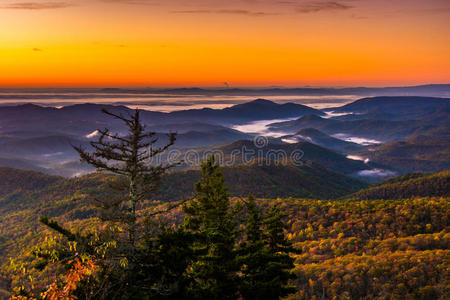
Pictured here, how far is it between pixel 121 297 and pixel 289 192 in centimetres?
14828

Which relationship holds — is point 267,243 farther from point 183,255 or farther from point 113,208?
point 113,208

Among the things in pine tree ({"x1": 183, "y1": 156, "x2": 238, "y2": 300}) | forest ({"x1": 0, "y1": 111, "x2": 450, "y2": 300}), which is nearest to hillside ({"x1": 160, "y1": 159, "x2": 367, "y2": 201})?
forest ({"x1": 0, "y1": 111, "x2": 450, "y2": 300})

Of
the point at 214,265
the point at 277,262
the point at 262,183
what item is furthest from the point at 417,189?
the point at 214,265

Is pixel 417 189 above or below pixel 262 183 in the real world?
above

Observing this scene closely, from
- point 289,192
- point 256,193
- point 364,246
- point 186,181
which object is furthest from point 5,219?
point 364,246

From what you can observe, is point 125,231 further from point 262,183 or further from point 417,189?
point 262,183

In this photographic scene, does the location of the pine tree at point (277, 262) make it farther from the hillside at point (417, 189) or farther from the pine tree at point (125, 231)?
the hillside at point (417, 189)

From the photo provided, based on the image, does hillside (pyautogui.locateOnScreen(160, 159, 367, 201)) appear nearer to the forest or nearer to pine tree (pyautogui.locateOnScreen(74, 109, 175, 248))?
the forest

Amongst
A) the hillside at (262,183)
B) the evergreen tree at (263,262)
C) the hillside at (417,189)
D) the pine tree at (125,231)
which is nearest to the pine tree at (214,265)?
the evergreen tree at (263,262)

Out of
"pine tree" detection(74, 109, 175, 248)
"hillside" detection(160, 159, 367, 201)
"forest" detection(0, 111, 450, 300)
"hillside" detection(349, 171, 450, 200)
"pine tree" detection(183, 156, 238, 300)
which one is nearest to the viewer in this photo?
"forest" detection(0, 111, 450, 300)

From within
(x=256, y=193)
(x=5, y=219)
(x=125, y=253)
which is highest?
(x=125, y=253)

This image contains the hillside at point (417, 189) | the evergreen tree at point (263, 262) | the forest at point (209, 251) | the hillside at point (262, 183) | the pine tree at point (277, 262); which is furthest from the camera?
the hillside at point (262, 183)

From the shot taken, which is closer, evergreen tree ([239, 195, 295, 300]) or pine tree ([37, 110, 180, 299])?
pine tree ([37, 110, 180, 299])

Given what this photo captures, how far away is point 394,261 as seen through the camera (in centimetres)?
2814
